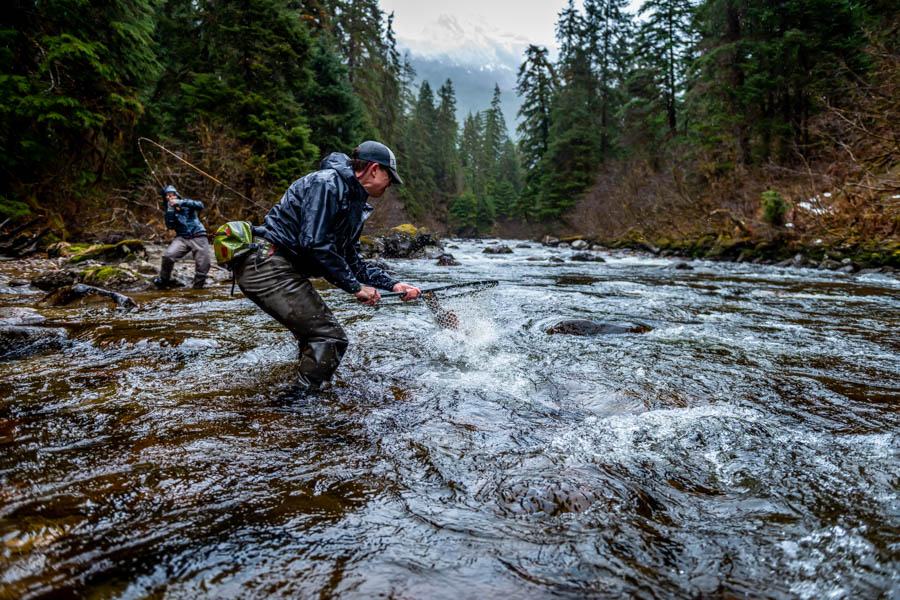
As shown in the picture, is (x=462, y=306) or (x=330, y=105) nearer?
(x=462, y=306)

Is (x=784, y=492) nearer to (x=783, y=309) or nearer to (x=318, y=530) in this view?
(x=318, y=530)

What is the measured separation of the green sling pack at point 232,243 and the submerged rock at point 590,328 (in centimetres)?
398

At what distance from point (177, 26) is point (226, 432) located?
24.3m

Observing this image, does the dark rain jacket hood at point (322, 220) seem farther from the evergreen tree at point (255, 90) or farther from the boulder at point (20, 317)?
the evergreen tree at point (255, 90)

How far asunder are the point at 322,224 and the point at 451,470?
6.45 feet

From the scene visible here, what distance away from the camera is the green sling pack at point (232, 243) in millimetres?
3320

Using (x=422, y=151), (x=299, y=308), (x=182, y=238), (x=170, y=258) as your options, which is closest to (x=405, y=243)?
(x=182, y=238)

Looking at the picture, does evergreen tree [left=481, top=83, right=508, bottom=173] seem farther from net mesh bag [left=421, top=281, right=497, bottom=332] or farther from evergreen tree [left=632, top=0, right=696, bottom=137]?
net mesh bag [left=421, top=281, right=497, bottom=332]

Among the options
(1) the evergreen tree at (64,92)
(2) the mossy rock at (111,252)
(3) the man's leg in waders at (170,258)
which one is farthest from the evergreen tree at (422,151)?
(3) the man's leg in waders at (170,258)

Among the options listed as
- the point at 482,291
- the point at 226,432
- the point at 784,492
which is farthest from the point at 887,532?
the point at 482,291

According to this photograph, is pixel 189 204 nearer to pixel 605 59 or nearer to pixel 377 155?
pixel 377 155

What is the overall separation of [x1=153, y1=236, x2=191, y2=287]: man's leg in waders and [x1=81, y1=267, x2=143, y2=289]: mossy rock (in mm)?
384

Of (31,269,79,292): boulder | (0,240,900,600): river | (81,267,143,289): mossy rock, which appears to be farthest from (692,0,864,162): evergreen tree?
(31,269,79,292): boulder

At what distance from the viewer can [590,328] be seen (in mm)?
6000
